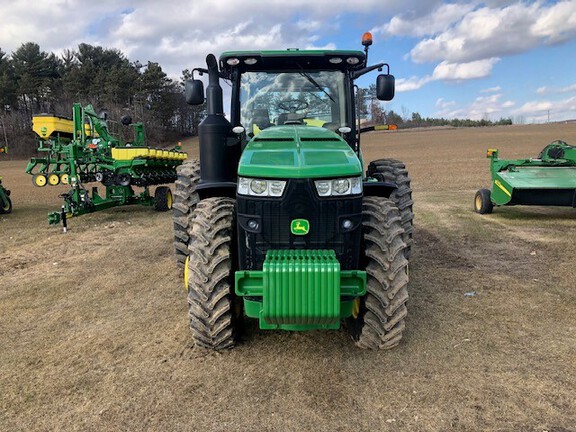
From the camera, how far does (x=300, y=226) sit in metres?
3.65

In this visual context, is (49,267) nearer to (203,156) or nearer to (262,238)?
(203,156)

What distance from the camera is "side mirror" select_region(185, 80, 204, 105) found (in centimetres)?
475

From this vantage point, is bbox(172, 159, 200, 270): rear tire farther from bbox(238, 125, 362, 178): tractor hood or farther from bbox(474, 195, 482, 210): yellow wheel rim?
bbox(474, 195, 482, 210): yellow wheel rim

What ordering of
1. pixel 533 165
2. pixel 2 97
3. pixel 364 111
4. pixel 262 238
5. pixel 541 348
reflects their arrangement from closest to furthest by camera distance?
pixel 262 238 < pixel 541 348 < pixel 364 111 < pixel 533 165 < pixel 2 97

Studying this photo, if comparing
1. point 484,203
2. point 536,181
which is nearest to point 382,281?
point 536,181

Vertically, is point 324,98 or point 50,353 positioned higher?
point 324,98

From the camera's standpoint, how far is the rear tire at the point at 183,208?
19.1 ft

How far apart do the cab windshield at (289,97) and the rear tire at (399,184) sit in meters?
1.14

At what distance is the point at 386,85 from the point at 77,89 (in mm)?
53085

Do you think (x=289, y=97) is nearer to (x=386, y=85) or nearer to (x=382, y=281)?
(x=386, y=85)

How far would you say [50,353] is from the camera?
4.06 meters

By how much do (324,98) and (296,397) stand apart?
3.10 meters

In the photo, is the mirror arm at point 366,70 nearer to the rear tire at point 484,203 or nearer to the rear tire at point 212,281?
the rear tire at point 212,281

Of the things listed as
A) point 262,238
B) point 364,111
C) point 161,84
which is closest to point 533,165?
point 364,111
